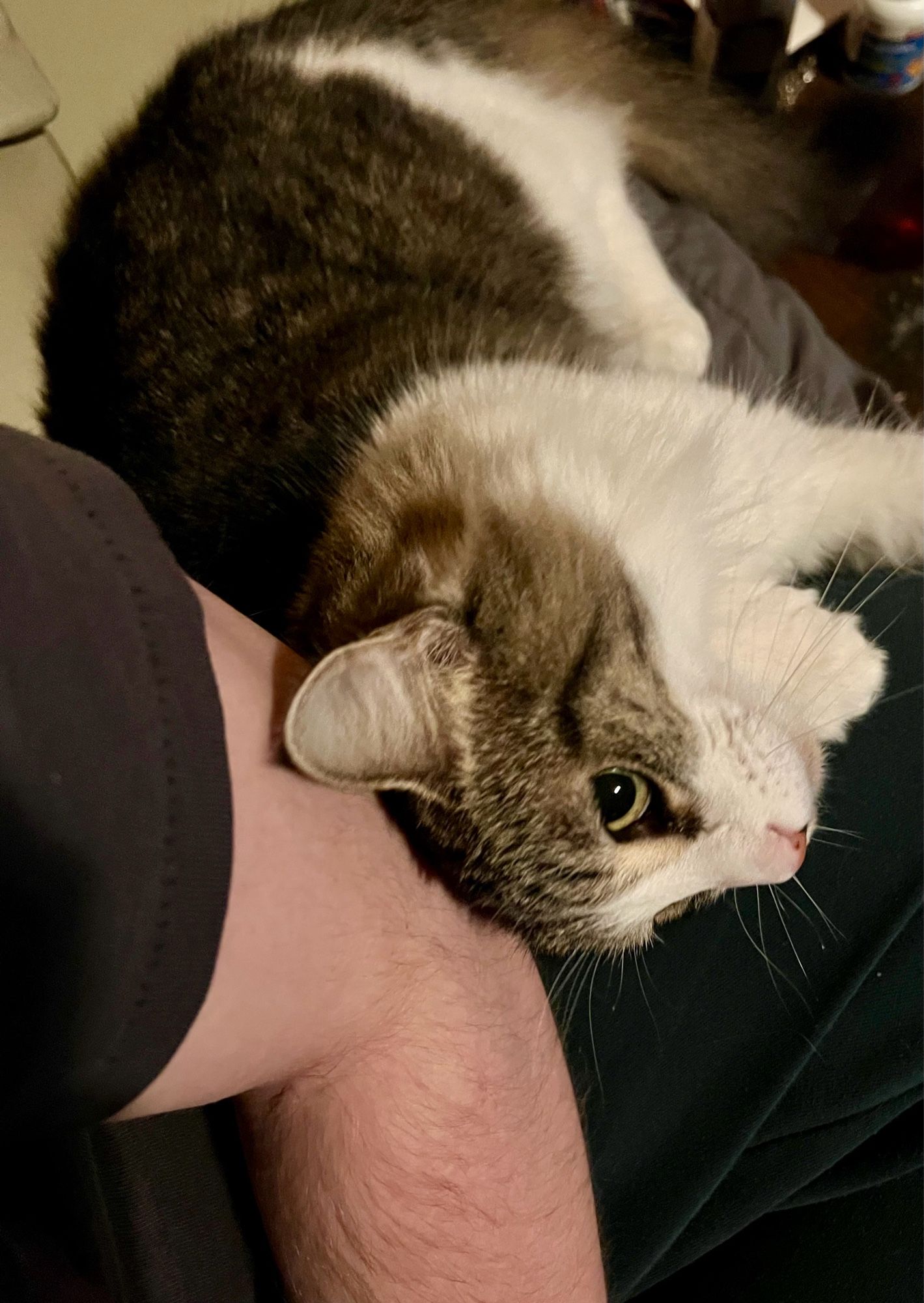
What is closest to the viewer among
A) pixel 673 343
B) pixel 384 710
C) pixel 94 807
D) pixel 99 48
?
pixel 94 807

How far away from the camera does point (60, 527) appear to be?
0.74 m

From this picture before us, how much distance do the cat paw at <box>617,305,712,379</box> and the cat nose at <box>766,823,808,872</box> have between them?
2.50 feet

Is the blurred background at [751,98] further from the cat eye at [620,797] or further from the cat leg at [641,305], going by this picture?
the cat eye at [620,797]

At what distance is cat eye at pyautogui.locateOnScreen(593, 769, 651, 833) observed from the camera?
93 centimetres

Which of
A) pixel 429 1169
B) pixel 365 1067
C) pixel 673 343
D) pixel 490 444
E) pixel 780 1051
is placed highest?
pixel 490 444

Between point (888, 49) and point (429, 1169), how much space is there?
1.89 m

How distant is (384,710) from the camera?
0.83m

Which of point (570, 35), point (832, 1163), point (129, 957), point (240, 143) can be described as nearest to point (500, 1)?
point (570, 35)

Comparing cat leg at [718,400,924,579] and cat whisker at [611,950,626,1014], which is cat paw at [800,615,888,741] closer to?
cat leg at [718,400,924,579]

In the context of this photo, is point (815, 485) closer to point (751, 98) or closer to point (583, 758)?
point (583, 758)

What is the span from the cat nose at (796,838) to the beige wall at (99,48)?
4.83 ft

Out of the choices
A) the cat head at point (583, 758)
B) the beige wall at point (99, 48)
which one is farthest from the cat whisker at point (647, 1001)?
the beige wall at point (99, 48)

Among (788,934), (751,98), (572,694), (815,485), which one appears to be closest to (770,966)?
(788,934)

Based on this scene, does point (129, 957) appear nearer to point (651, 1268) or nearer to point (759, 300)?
point (651, 1268)
